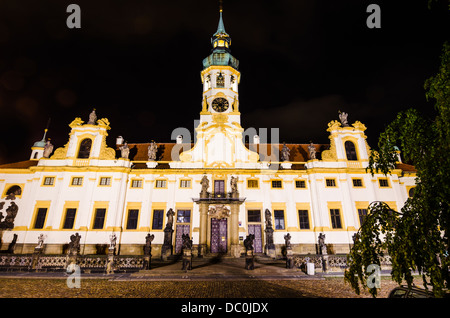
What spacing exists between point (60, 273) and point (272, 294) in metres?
14.4

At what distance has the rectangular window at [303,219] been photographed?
81.1 feet

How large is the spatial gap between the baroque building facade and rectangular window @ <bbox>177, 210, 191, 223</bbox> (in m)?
0.11

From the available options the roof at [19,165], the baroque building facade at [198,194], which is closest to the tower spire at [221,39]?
the baroque building facade at [198,194]

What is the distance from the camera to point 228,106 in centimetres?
3188

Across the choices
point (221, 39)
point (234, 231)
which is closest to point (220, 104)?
point (221, 39)

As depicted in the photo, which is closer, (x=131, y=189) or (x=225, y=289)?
(x=225, y=289)

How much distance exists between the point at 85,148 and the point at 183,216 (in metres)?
14.4

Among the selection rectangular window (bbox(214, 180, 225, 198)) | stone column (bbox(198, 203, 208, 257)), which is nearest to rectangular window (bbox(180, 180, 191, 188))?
stone column (bbox(198, 203, 208, 257))

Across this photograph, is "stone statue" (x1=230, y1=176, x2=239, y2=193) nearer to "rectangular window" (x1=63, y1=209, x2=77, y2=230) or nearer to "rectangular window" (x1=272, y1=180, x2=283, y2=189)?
"rectangular window" (x1=272, y1=180, x2=283, y2=189)

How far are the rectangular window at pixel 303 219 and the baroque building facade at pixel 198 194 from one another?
0.35 feet

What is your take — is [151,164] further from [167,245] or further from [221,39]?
[221,39]

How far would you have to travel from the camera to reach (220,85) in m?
33.3
